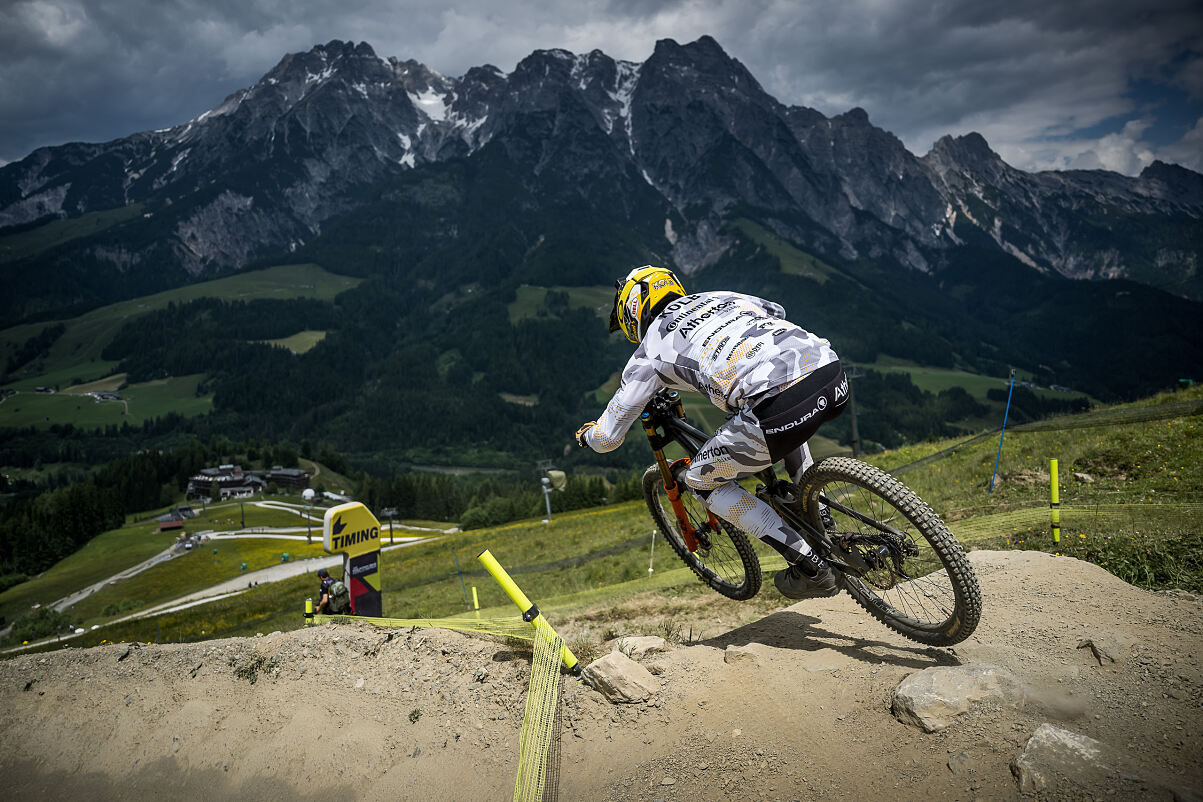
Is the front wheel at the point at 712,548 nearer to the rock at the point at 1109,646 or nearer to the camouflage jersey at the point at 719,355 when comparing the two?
the camouflage jersey at the point at 719,355

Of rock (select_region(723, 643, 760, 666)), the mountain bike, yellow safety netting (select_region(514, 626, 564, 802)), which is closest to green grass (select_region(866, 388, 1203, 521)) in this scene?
the mountain bike

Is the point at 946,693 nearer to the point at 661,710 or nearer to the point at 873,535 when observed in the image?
the point at 873,535

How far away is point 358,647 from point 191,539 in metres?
130

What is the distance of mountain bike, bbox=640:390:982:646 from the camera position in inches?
219

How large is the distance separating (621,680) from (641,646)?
3.19 ft

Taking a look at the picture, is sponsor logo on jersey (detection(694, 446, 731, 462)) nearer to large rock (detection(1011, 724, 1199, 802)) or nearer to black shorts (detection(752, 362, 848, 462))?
black shorts (detection(752, 362, 848, 462))

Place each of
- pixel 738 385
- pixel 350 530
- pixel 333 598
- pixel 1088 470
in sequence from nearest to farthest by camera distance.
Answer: pixel 738 385 → pixel 350 530 → pixel 333 598 → pixel 1088 470

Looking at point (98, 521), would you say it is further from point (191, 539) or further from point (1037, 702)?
point (1037, 702)

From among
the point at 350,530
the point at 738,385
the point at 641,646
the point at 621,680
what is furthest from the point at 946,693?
the point at 350,530

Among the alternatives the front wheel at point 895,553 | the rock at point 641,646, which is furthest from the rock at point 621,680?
the front wheel at point 895,553

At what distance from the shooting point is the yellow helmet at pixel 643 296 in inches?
264

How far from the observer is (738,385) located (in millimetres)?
5711

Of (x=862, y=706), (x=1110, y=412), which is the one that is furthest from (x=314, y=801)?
(x=1110, y=412)

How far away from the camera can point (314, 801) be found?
20.2 ft
